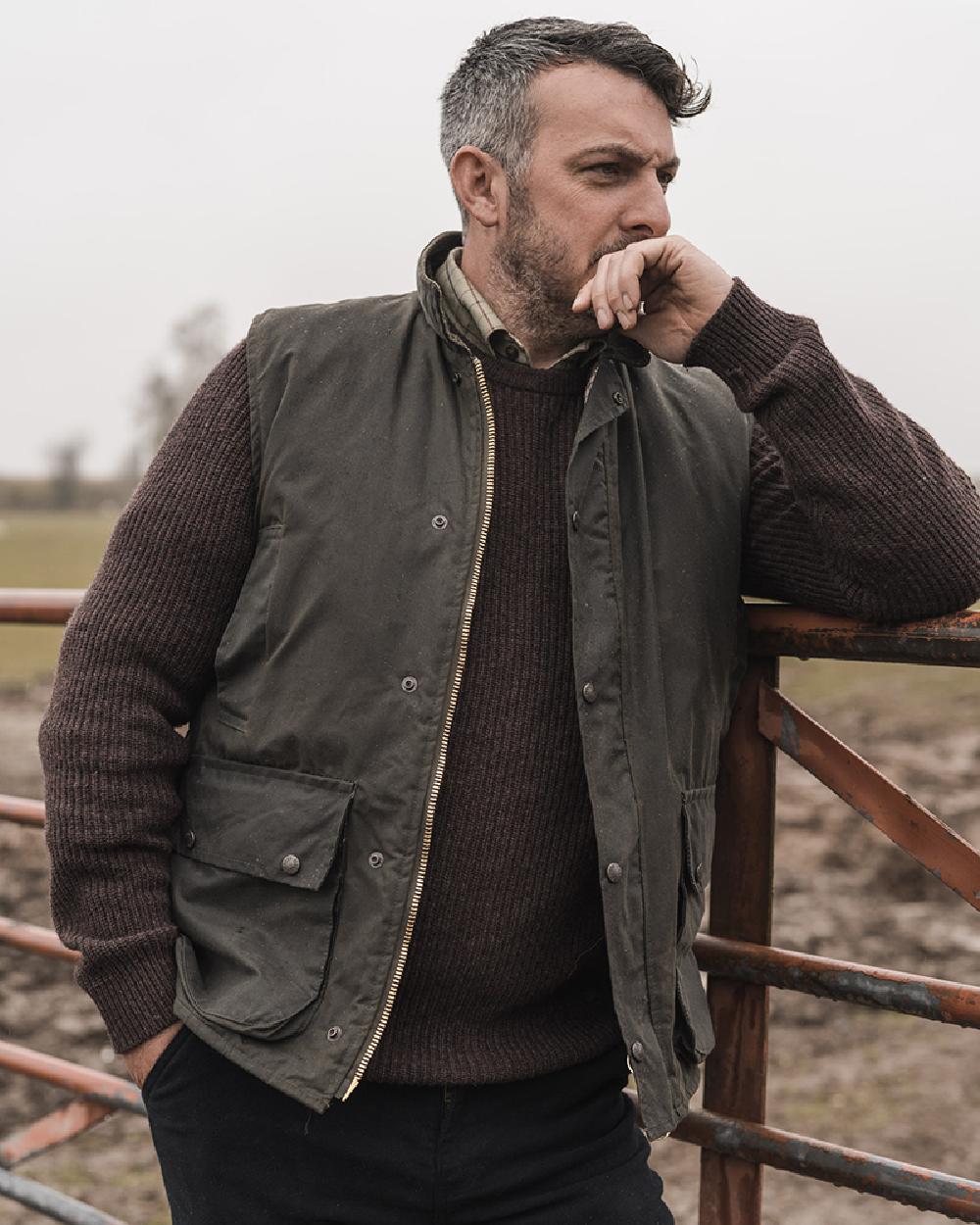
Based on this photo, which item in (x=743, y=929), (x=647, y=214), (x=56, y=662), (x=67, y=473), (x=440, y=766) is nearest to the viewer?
(x=440, y=766)

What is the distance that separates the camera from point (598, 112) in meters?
2.05

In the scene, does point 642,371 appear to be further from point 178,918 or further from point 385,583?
point 178,918

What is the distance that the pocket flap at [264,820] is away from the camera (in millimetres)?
1833

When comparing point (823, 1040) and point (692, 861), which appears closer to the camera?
point (692, 861)

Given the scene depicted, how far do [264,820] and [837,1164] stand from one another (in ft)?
3.09

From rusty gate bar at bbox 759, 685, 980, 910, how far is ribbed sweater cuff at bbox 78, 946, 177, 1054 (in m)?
0.94

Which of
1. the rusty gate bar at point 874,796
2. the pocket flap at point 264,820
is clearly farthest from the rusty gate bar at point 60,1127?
the rusty gate bar at point 874,796

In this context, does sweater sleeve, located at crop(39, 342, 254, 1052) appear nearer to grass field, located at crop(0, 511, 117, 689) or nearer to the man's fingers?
the man's fingers

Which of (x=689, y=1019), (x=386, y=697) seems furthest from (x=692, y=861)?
(x=386, y=697)

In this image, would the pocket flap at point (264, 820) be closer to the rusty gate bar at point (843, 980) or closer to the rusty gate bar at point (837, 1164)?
the rusty gate bar at point (843, 980)

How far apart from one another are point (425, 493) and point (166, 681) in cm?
46

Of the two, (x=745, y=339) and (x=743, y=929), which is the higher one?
(x=745, y=339)

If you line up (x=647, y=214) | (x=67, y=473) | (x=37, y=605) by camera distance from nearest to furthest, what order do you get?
(x=647, y=214) < (x=37, y=605) < (x=67, y=473)

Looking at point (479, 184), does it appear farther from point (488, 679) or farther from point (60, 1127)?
point (60, 1127)
